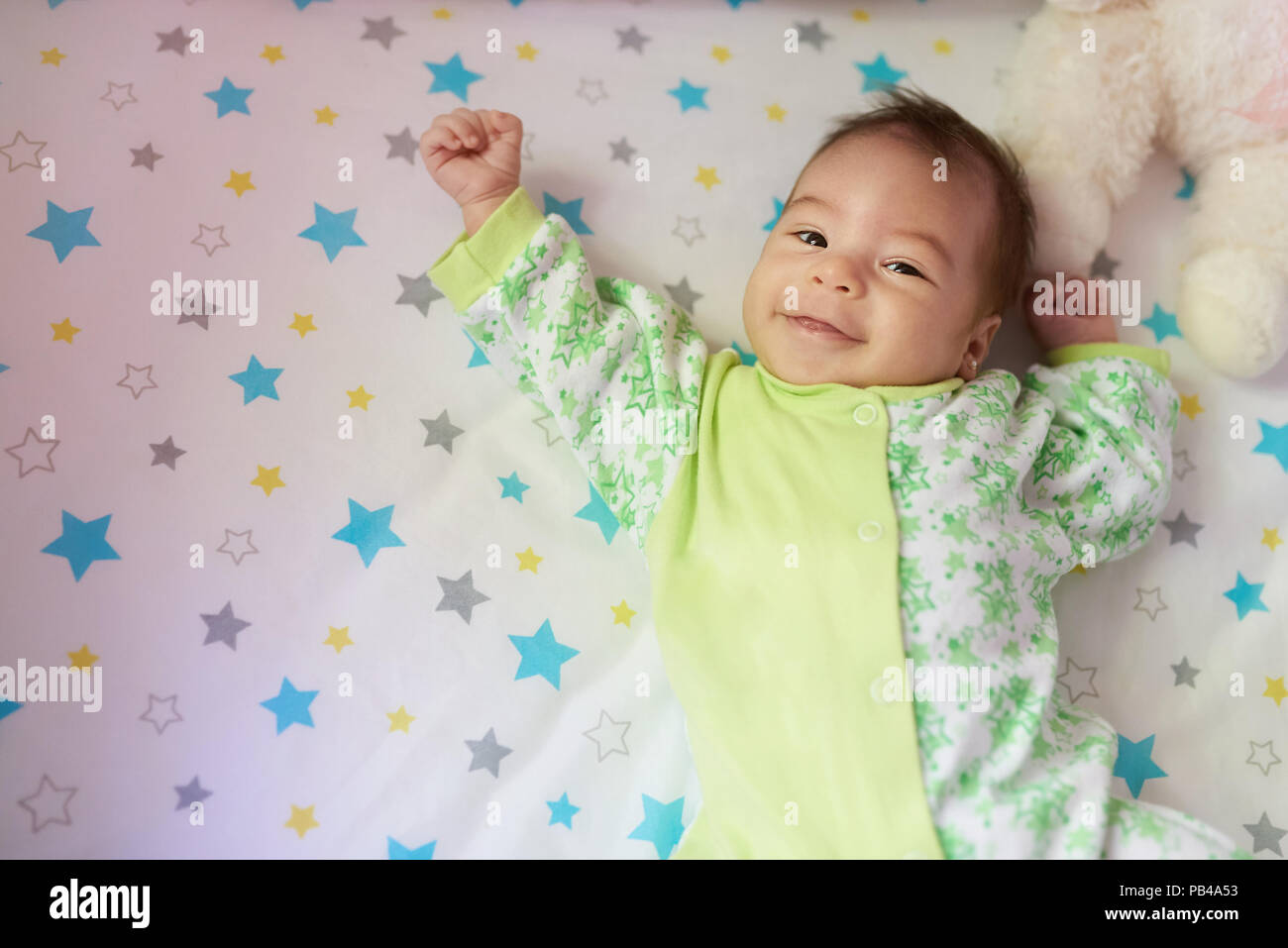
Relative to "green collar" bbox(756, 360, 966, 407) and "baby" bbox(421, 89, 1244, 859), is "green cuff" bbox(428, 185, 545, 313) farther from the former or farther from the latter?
"green collar" bbox(756, 360, 966, 407)

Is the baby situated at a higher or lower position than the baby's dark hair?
lower

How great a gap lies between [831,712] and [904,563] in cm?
18

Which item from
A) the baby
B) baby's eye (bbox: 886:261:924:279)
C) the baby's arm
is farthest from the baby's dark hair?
the baby's arm

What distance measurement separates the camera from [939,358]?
1.19 metres

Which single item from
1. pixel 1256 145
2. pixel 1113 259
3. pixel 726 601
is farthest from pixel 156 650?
pixel 1256 145

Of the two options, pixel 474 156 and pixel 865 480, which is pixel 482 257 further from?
pixel 865 480

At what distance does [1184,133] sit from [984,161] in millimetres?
380

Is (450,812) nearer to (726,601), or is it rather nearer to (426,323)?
(726,601)

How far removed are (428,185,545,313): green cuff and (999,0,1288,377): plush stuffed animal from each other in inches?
27.8

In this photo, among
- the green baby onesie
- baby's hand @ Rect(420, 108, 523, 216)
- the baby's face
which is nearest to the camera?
the green baby onesie

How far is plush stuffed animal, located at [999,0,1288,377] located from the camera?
1.30 meters

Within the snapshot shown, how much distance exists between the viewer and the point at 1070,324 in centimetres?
134

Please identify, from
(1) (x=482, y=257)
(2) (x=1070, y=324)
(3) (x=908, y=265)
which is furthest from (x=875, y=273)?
(1) (x=482, y=257)

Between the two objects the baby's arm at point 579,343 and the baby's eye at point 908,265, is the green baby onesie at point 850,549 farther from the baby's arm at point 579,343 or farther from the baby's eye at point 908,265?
the baby's eye at point 908,265
